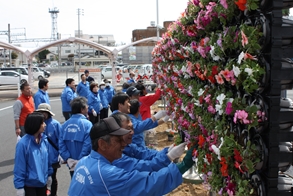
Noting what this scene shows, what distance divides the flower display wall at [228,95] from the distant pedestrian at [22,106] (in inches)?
190

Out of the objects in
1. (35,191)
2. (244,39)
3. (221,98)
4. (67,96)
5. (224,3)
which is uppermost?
(224,3)

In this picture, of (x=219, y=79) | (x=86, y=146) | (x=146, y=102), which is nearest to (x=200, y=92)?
(x=219, y=79)

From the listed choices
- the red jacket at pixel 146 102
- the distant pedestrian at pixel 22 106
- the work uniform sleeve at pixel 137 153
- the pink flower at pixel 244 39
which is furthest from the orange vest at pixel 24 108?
the pink flower at pixel 244 39

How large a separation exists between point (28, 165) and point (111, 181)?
2188 millimetres

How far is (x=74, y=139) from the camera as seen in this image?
486 centimetres

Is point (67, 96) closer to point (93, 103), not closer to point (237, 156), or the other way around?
point (93, 103)

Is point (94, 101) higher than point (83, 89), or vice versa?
point (83, 89)

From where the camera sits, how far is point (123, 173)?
240 centimetres

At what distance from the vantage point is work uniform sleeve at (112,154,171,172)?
3.08 m

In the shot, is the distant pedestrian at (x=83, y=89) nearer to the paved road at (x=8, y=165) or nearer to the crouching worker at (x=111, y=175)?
the paved road at (x=8, y=165)

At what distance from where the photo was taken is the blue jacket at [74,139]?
16.0ft

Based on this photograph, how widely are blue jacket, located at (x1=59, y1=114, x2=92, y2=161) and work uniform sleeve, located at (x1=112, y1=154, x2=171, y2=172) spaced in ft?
5.77

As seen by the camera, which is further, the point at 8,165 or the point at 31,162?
the point at 8,165

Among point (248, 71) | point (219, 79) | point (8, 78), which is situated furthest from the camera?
point (8, 78)
